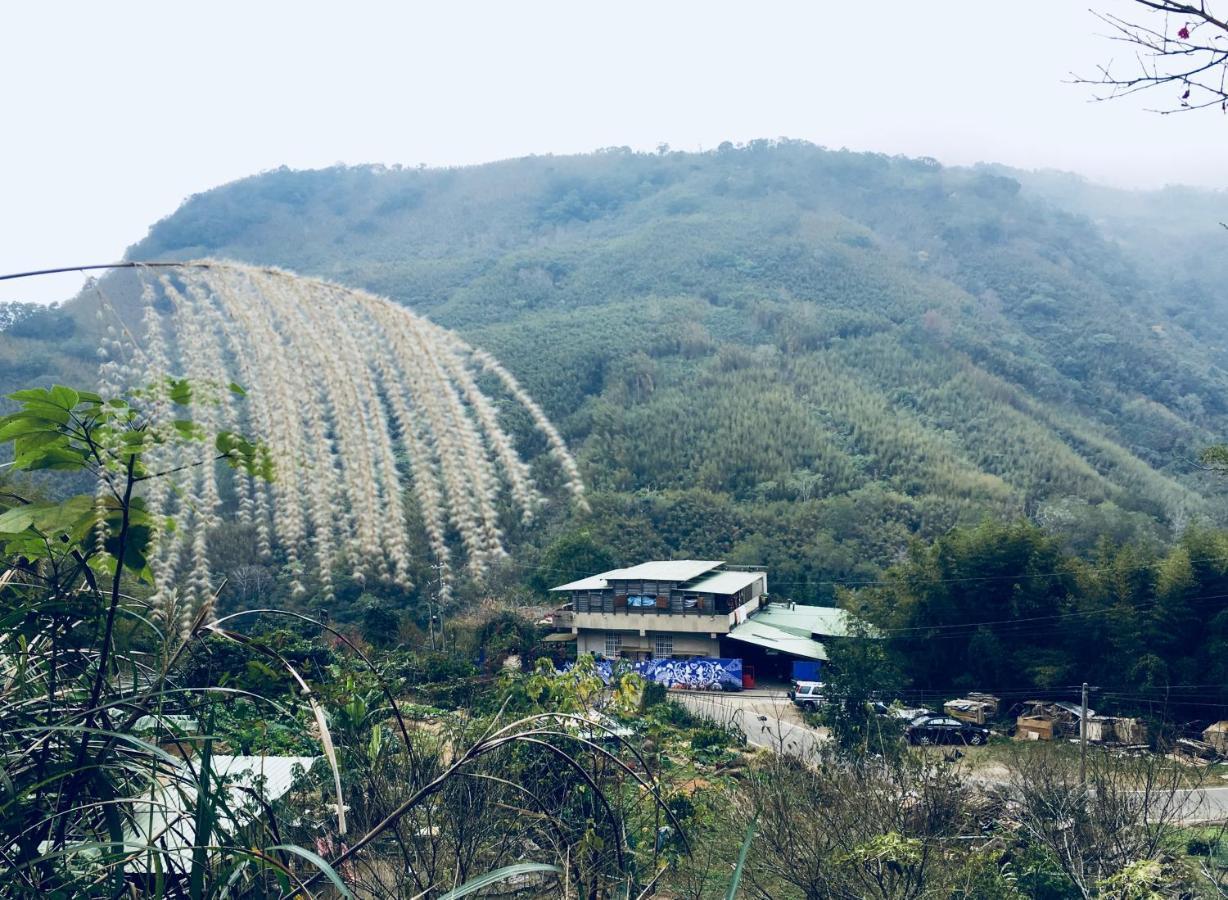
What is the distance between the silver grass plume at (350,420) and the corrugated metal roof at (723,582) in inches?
677

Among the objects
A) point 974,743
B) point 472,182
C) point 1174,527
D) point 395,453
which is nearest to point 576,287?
point 472,182

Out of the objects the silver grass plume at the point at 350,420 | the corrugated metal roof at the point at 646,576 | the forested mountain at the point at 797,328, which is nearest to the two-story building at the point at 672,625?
the corrugated metal roof at the point at 646,576

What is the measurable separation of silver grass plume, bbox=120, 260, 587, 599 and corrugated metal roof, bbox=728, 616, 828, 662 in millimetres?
16661

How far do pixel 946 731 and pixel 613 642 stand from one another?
7.68 meters

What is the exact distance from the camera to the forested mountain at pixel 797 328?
27.9 m

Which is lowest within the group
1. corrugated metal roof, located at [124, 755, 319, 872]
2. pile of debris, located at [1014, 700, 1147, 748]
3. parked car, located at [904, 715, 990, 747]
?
pile of debris, located at [1014, 700, 1147, 748]

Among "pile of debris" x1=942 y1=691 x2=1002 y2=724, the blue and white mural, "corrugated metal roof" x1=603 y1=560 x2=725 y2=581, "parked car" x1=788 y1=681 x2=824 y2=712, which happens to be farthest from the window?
"pile of debris" x1=942 y1=691 x2=1002 y2=724

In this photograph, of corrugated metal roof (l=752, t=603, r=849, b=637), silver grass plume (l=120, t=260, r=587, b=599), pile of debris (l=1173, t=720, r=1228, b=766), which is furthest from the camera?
corrugated metal roof (l=752, t=603, r=849, b=637)

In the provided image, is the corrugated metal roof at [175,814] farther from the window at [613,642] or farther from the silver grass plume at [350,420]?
the window at [613,642]

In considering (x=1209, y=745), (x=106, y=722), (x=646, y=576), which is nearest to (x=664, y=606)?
(x=646, y=576)

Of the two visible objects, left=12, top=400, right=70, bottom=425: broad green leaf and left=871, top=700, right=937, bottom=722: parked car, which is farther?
left=871, top=700, right=937, bottom=722: parked car

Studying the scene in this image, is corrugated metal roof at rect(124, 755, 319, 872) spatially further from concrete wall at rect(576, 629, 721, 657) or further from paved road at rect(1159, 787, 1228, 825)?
concrete wall at rect(576, 629, 721, 657)

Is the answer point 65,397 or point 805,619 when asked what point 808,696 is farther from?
point 65,397

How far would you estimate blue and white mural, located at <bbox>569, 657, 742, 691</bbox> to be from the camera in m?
17.2
